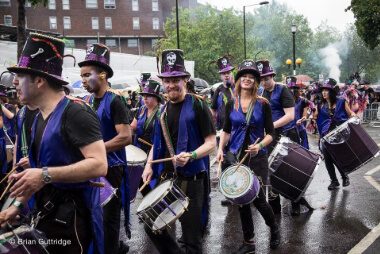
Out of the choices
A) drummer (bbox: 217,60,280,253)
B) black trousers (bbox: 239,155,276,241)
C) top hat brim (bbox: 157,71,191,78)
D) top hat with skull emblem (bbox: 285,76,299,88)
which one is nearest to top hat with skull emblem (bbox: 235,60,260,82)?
drummer (bbox: 217,60,280,253)

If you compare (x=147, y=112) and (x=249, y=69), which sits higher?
(x=249, y=69)

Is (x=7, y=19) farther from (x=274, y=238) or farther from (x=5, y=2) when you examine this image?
(x=274, y=238)

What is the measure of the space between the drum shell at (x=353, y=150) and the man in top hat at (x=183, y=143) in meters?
3.74

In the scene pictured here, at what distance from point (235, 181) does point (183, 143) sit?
2.65ft

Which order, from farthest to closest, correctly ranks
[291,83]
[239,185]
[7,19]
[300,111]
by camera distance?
[7,19], [291,83], [300,111], [239,185]

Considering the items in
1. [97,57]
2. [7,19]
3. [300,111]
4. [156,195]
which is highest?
[7,19]

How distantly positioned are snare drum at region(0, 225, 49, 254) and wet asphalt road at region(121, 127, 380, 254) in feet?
9.95

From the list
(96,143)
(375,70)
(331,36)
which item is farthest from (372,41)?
(331,36)

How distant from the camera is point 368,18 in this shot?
80.1 feet

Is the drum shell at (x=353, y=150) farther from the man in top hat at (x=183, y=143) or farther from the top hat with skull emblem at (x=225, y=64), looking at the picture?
the man in top hat at (x=183, y=143)

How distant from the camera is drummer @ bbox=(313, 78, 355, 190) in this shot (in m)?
8.45

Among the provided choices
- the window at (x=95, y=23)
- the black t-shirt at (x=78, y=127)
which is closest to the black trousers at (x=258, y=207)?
the black t-shirt at (x=78, y=127)

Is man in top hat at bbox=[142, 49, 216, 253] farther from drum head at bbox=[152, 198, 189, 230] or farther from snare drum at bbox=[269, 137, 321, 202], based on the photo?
snare drum at bbox=[269, 137, 321, 202]

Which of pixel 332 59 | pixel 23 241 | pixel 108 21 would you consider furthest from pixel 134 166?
pixel 332 59
